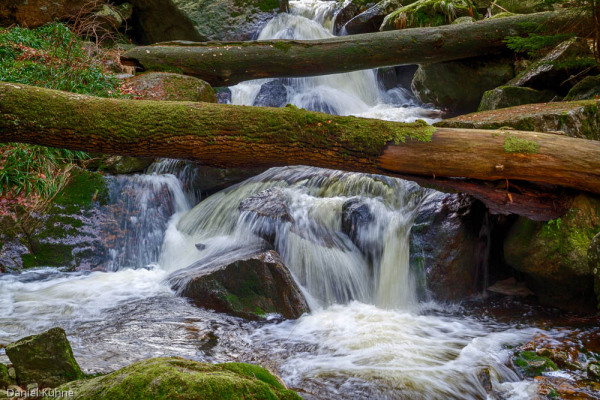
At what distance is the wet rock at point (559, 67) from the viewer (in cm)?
661

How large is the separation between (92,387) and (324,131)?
122 inches

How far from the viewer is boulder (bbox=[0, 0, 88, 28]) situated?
33.9 ft

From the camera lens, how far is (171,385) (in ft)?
5.97

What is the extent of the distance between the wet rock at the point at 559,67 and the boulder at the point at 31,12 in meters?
9.87

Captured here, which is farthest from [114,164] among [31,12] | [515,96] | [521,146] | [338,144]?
[515,96]

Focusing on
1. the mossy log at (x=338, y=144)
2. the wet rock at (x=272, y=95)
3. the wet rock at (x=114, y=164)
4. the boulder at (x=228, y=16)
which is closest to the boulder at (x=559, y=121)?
the mossy log at (x=338, y=144)

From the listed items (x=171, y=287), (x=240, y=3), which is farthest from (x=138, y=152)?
(x=240, y=3)

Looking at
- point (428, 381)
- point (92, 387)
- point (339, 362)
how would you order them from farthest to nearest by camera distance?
1. point (339, 362)
2. point (428, 381)
3. point (92, 387)

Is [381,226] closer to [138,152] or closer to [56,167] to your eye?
[138,152]

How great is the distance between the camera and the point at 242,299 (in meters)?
5.27

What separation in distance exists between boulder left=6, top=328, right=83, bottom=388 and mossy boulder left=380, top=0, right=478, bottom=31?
10034 mm

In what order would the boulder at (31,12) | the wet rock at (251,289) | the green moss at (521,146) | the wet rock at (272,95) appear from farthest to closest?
the wet rock at (272,95) < the boulder at (31,12) < the wet rock at (251,289) < the green moss at (521,146)

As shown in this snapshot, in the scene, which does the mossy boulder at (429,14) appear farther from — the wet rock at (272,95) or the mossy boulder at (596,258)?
the mossy boulder at (596,258)

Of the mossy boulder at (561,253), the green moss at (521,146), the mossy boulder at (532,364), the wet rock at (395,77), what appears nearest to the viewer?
the mossy boulder at (532,364)
